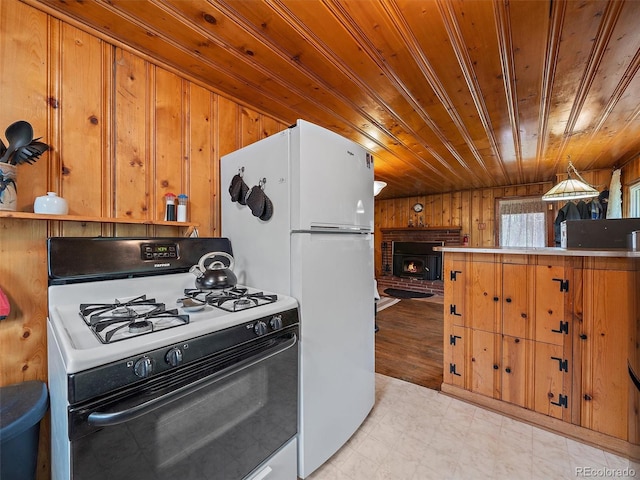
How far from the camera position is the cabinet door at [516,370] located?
180 centimetres

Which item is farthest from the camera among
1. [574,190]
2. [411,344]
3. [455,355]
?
[411,344]

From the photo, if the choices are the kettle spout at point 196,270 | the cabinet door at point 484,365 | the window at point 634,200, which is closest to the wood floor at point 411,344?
the cabinet door at point 484,365

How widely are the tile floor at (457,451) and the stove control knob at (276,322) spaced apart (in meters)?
0.86

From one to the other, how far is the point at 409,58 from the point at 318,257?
131 centimetres

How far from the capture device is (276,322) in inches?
45.1

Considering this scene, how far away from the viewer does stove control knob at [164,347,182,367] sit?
819 mm

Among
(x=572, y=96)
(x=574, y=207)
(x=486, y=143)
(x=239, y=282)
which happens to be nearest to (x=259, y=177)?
(x=239, y=282)

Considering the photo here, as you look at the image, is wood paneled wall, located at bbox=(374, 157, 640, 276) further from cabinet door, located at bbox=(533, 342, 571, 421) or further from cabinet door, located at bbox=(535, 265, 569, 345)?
cabinet door, located at bbox=(533, 342, 571, 421)

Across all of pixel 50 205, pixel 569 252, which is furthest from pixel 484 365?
pixel 50 205

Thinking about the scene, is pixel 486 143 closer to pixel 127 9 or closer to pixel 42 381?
pixel 127 9

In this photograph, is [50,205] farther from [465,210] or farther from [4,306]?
[465,210]

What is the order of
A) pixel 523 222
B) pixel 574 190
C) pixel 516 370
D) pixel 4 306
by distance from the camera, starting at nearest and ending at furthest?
pixel 4 306
pixel 516 370
pixel 574 190
pixel 523 222

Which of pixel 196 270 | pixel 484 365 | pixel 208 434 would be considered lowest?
pixel 484 365

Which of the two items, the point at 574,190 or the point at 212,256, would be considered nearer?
the point at 212,256
